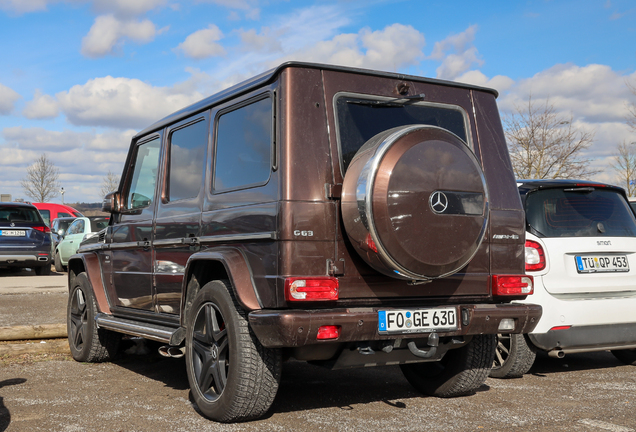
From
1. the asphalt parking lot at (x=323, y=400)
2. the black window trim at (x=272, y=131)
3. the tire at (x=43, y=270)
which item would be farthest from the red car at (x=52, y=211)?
the black window trim at (x=272, y=131)

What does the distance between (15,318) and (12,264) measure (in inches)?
342

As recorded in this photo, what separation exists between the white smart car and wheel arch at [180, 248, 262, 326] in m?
2.49

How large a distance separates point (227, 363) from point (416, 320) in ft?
4.01

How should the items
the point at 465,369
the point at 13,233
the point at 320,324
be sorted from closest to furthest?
the point at 320,324, the point at 465,369, the point at 13,233

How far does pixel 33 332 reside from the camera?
694 centimetres

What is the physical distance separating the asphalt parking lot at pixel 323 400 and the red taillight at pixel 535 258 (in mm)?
955

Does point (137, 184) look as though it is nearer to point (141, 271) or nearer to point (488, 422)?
point (141, 271)

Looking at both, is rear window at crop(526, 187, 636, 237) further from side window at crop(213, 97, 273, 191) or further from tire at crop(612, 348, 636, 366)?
side window at crop(213, 97, 273, 191)

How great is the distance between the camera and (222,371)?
14.2 ft

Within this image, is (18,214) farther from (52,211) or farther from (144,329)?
(144,329)

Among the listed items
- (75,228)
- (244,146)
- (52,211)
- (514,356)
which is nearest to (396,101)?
(244,146)

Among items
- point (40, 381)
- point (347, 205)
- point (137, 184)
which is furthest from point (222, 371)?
point (137, 184)

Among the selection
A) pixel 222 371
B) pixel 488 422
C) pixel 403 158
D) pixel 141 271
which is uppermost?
pixel 403 158

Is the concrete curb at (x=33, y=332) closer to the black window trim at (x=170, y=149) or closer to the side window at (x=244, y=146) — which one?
the black window trim at (x=170, y=149)
